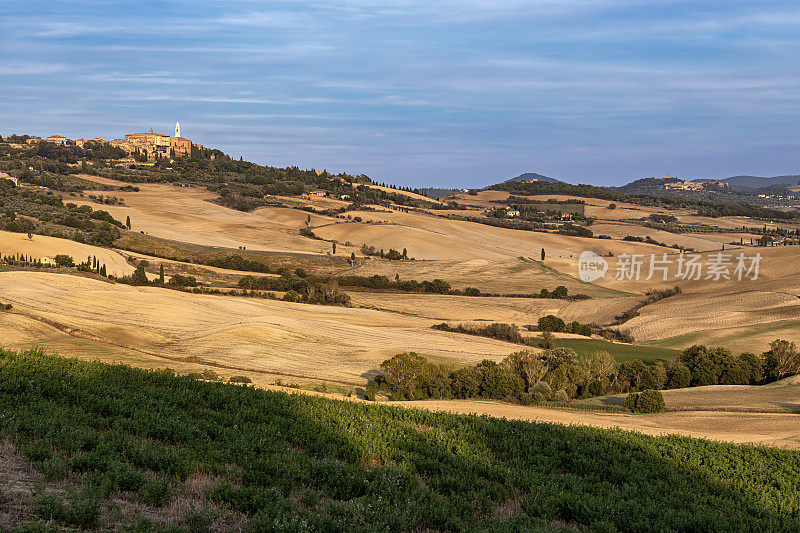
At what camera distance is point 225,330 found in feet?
169

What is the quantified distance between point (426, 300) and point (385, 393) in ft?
139

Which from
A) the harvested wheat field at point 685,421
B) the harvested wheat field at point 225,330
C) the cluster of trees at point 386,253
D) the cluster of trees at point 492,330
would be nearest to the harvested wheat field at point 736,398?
the harvested wheat field at point 685,421

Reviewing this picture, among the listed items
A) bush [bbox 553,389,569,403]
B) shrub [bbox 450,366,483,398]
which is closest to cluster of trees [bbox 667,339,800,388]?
bush [bbox 553,389,569,403]

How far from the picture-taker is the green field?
178ft

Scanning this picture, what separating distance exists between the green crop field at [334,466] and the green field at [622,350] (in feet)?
126

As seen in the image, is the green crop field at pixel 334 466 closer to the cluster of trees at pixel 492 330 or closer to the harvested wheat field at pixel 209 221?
the cluster of trees at pixel 492 330

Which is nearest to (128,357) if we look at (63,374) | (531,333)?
(63,374)

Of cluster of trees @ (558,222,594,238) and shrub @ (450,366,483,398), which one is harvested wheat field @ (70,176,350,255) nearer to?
cluster of trees @ (558,222,594,238)

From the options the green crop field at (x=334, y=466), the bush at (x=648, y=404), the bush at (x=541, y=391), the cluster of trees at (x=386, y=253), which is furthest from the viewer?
the cluster of trees at (x=386, y=253)

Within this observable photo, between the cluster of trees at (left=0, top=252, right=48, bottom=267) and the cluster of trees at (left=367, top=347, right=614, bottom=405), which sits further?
the cluster of trees at (left=0, top=252, right=48, bottom=267)

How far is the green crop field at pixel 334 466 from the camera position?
9914mm

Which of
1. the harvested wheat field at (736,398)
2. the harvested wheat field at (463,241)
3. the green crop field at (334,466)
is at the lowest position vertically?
the harvested wheat field at (736,398)

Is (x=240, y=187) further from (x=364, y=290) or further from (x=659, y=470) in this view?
(x=659, y=470)

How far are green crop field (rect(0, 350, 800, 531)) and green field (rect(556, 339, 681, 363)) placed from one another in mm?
38472
